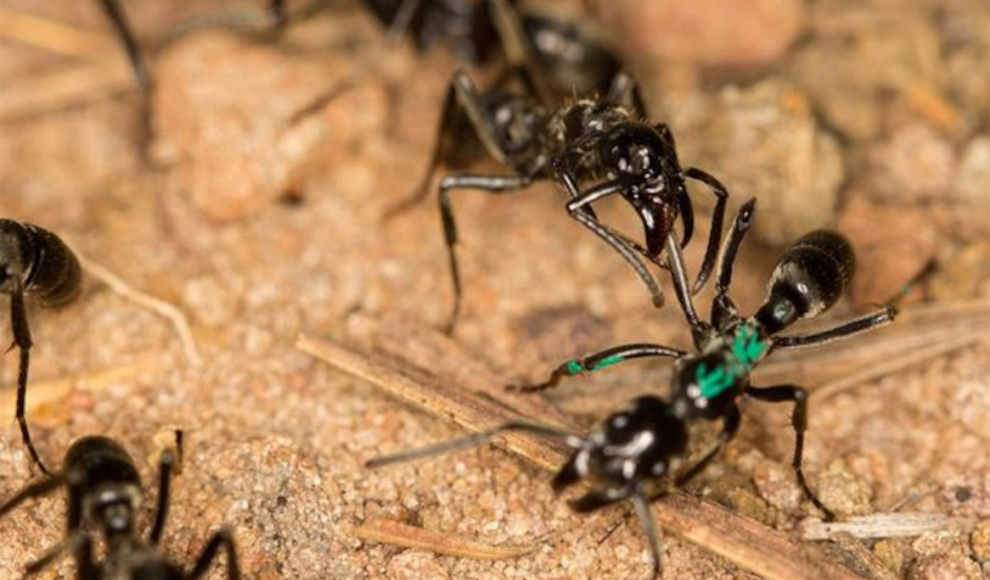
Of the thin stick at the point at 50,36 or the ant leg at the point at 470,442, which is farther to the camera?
the thin stick at the point at 50,36

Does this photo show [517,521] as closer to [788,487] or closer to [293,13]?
[788,487]

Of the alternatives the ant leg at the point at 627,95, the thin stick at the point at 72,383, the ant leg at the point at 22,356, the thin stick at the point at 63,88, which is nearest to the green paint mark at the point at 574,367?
the ant leg at the point at 627,95

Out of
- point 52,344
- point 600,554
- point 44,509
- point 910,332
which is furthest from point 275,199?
point 910,332

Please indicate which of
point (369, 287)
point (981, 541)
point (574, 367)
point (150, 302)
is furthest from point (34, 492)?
point (981, 541)

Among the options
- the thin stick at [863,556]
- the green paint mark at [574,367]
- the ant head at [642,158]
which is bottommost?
the thin stick at [863,556]

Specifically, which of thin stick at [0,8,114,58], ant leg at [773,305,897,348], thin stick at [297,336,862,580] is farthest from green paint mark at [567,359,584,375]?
thin stick at [0,8,114,58]

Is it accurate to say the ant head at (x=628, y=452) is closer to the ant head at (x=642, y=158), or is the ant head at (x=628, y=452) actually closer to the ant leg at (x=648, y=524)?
the ant leg at (x=648, y=524)

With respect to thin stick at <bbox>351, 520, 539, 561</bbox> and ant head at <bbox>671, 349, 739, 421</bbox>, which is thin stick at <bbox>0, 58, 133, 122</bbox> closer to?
thin stick at <bbox>351, 520, 539, 561</bbox>
